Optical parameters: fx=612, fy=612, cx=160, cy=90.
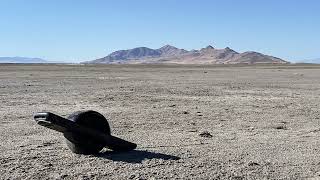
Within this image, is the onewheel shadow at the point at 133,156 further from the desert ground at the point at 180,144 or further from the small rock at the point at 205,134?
the small rock at the point at 205,134

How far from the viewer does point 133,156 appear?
9.62 m

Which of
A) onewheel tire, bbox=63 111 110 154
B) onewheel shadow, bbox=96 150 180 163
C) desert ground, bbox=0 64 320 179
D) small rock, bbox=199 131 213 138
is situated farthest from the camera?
small rock, bbox=199 131 213 138

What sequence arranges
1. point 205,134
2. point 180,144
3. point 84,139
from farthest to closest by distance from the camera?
point 205,134 < point 180,144 < point 84,139

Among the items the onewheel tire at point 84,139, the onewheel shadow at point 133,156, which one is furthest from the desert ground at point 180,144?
the onewheel tire at point 84,139

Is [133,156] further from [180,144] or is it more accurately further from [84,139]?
[180,144]

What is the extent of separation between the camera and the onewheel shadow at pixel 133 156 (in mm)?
9344

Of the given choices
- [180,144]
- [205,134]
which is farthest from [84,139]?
[205,134]

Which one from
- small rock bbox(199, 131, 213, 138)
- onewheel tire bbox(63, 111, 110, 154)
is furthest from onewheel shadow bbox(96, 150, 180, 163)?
small rock bbox(199, 131, 213, 138)

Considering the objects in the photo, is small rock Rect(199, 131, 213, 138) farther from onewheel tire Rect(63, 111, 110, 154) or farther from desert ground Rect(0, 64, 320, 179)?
onewheel tire Rect(63, 111, 110, 154)

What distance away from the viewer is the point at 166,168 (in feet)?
28.6

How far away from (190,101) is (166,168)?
13.4 meters

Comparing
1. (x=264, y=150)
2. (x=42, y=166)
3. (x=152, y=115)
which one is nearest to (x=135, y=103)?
(x=152, y=115)

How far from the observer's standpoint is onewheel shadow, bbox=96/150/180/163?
368 inches

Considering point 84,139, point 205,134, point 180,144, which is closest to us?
point 84,139
